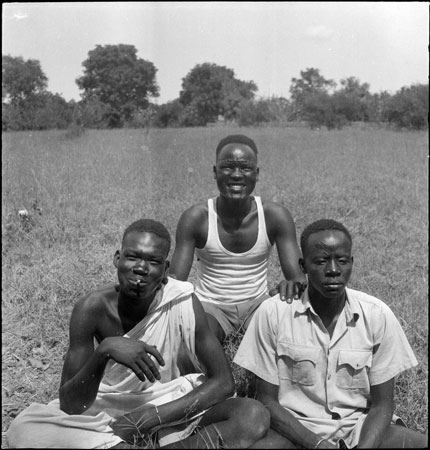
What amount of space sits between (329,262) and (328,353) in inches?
15.3

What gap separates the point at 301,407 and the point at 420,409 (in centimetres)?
98

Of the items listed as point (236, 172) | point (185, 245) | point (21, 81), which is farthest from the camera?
point (21, 81)

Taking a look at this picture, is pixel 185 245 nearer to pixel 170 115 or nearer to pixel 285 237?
pixel 285 237

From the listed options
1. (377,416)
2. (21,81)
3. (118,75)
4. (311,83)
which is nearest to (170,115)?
(21,81)

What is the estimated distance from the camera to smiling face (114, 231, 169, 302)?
2.36 metres

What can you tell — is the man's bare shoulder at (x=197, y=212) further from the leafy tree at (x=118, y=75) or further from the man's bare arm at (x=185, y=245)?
the leafy tree at (x=118, y=75)

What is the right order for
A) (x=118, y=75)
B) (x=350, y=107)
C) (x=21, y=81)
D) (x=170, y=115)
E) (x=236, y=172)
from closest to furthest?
(x=236, y=172) < (x=118, y=75) < (x=21, y=81) < (x=170, y=115) < (x=350, y=107)

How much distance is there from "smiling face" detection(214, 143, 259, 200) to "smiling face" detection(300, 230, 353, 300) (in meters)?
0.96

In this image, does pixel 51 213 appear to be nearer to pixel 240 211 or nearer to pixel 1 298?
pixel 1 298

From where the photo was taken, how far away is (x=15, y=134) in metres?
12.1

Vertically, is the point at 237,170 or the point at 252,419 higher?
the point at 237,170

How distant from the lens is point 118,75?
8047 millimetres

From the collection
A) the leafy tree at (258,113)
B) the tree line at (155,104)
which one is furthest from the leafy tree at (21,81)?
the leafy tree at (258,113)

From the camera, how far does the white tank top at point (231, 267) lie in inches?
135
